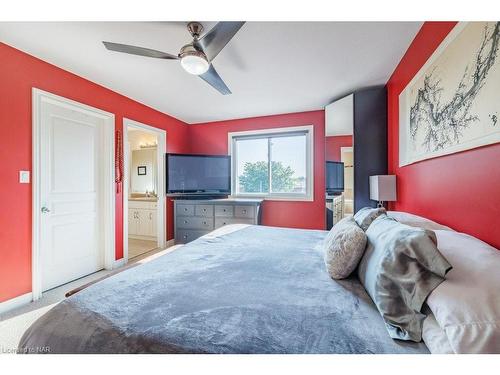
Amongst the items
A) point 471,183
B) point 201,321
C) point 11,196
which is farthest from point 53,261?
point 471,183

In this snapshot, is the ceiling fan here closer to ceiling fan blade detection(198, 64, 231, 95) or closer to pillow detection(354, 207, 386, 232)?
ceiling fan blade detection(198, 64, 231, 95)

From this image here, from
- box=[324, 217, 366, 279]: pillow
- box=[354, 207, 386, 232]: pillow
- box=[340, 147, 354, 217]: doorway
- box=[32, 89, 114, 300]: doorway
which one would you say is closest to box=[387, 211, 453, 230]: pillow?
box=[354, 207, 386, 232]: pillow

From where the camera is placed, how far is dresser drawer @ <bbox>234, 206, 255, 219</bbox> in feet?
11.8

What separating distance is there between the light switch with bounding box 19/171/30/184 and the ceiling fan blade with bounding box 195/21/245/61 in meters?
2.09

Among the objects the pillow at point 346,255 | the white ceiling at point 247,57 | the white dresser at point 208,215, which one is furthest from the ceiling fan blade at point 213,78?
the white dresser at point 208,215

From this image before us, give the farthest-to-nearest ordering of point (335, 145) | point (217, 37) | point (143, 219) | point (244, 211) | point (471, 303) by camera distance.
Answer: point (143, 219) < point (244, 211) < point (335, 145) < point (217, 37) < point (471, 303)

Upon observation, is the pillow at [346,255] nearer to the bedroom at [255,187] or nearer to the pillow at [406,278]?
the bedroom at [255,187]

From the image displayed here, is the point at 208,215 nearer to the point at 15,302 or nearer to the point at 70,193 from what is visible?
the point at 70,193

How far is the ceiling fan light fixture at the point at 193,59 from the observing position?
1662 millimetres

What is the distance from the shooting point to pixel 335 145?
331cm

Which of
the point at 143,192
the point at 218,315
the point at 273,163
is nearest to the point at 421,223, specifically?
the point at 218,315

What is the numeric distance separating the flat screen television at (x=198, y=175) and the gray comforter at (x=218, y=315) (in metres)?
2.85

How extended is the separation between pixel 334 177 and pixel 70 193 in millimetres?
3610
